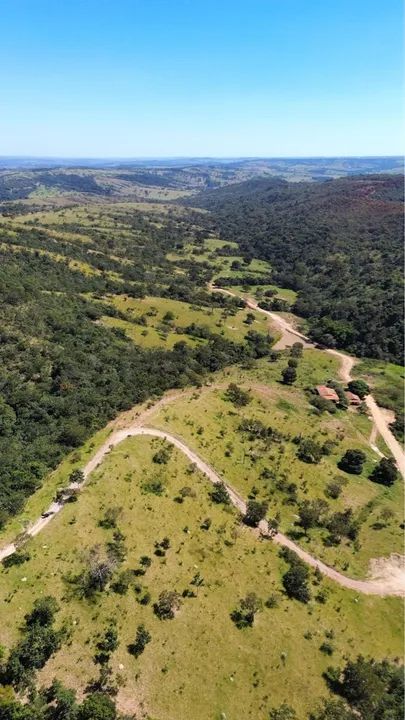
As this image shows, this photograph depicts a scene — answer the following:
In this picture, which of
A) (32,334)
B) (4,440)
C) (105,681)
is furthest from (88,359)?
(105,681)

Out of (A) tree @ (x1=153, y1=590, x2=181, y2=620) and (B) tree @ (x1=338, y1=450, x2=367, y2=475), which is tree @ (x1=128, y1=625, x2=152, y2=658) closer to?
(A) tree @ (x1=153, y1=590, x2=181, y2=620)

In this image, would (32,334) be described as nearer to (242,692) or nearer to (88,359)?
(88,359)

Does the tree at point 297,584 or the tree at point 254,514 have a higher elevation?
the tree at point 254,514

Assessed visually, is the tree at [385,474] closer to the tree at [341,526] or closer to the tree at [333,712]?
the tree at [341,526]

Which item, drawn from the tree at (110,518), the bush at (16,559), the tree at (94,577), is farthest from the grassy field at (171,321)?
the tree at (94,577)

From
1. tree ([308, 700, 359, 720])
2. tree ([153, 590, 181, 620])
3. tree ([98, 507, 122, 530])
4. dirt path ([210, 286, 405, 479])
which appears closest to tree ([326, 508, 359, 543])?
dirt path ([210, 286, 405, 479])

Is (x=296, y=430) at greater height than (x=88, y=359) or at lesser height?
lesser
